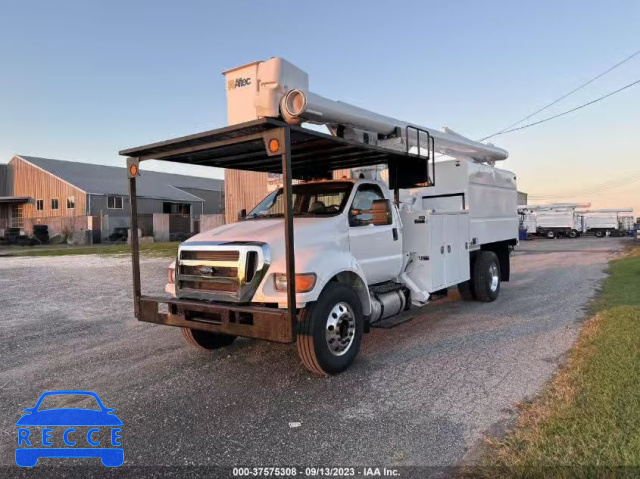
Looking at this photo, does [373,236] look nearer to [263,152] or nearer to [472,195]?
[263,152]

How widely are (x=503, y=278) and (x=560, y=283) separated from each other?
2647mm

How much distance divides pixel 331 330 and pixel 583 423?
2440 mm

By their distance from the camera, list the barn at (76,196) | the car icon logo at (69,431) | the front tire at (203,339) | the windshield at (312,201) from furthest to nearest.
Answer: the barn at (76,196) < the windshield at (312,201) < the front tire at (203,339) < the car icon logo at (69,431)

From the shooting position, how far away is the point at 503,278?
10.7 metres

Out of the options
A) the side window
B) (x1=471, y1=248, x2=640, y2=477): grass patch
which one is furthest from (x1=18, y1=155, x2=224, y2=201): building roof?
(x1=471, y1=248, x2=640, y2=477): grass patch

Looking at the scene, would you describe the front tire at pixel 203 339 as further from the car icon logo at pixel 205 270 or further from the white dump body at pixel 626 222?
the white dump body at pixel 626 222

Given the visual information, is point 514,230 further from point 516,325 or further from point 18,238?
point 18,238

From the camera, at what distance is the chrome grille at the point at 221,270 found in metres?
4.78

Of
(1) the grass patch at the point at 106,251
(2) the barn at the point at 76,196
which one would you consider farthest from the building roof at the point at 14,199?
(1) the grass patch at the point at 106,251

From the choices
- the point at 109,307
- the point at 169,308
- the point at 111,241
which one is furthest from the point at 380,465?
the point at 111,241

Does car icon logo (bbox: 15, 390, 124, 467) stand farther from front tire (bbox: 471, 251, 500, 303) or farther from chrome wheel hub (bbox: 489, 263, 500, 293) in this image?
chrome wheel hub (bbox: 489, 263, 500, 293)

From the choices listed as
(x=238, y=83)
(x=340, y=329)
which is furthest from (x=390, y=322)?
(x=238, y=83)

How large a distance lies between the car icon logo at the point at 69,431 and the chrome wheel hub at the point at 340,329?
2.19m

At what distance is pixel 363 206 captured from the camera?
6266 mm
